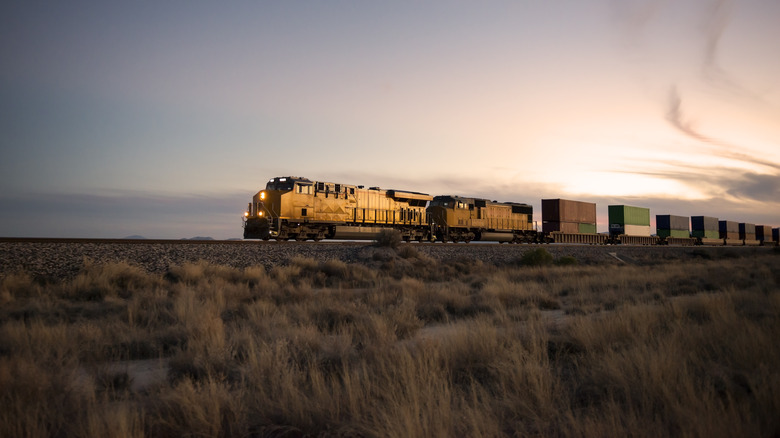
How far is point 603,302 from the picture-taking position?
1198 cm

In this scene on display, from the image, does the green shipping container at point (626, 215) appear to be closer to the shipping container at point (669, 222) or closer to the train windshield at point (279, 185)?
the shipping container at point (669, 222)

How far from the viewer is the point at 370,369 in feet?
17.2

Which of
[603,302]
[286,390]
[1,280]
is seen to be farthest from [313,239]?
[286,390]

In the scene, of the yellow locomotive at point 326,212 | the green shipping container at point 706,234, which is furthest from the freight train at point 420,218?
the green shipping container at point 706,234

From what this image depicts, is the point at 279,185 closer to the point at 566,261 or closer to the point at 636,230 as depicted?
the point at 566,261

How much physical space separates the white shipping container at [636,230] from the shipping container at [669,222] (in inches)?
139

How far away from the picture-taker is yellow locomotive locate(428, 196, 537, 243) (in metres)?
33.5

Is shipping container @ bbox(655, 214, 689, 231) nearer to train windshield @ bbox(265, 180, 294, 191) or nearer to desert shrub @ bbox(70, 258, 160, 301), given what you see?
train windshield @ bbox(265, 180, 294, 191)

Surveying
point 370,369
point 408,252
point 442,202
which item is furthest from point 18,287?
point 442,202

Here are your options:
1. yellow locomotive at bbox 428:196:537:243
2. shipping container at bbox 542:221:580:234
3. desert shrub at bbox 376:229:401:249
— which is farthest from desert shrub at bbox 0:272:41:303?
shipping container at bbox 542:221:580:234

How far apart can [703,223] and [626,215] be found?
58.0 ft

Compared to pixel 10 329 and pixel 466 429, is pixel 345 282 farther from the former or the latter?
pixel 466 429

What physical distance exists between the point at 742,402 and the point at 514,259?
68.9 feet

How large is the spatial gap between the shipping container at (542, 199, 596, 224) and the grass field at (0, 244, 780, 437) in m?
30.7
